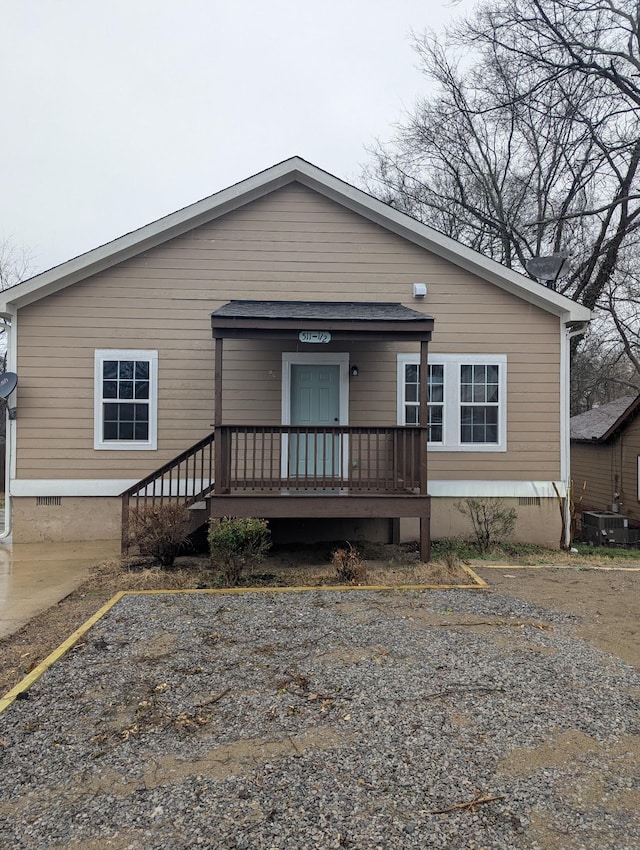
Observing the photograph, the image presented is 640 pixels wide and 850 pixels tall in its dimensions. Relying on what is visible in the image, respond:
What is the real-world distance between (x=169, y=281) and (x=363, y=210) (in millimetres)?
3350

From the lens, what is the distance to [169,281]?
8977mm

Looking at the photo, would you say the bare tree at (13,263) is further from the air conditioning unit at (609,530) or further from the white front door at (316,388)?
the air conditioning unit at (609,530)

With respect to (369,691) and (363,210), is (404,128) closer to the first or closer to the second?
(363,210)

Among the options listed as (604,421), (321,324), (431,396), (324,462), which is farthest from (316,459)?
(604,421)

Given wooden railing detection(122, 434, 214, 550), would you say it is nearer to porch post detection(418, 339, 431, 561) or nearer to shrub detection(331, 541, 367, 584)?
shrub detection(331, 541, 367, 584)

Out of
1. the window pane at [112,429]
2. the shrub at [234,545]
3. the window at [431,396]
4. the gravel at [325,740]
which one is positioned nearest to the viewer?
the gravel at [325,740]

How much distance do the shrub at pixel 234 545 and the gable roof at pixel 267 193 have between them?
482cm

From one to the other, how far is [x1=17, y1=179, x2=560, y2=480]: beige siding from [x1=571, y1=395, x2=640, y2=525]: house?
8674 millimetres

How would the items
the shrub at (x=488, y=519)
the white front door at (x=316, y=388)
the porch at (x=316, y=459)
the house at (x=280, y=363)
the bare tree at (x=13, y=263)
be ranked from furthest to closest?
the bare tree at (x=13, y=263)
the white front door at (x=316, y=388)
the house at (x=280, y=363)
the shrub at (x=488, y=519)
the porch at (x=316, y=459)

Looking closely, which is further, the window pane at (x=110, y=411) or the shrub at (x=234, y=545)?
the window pane at (x=110, y=411)

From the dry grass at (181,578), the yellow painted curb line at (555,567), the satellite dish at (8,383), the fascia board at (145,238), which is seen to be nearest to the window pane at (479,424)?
the dry grass at (181,578)

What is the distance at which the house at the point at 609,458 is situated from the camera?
16188 mm

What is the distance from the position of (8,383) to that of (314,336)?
467 centimetres

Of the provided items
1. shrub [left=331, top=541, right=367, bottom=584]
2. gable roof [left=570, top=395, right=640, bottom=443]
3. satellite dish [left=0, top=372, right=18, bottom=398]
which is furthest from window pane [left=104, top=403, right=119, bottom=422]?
gable roof [left=570, top=395, right=640, bottom=443]
